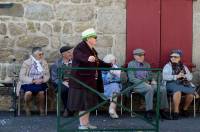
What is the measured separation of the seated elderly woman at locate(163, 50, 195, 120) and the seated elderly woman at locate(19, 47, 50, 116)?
2.27m

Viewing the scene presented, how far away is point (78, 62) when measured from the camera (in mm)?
8789

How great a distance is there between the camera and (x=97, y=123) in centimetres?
996

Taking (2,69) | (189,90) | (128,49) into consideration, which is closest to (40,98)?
(2,69)

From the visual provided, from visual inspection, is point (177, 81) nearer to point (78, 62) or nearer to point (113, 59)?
point (113, 59)

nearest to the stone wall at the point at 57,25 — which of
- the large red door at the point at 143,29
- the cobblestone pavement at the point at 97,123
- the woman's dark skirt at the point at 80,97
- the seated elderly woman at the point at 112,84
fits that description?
the large red door at the point at 143,29

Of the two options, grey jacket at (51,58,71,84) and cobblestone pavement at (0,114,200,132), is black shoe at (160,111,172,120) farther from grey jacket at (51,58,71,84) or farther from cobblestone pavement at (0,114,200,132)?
grey jacket at (51,58,71,84)

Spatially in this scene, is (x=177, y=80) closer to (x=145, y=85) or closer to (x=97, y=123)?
(x=145, y=85)

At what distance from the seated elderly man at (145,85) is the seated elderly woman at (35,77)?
5.28 ft

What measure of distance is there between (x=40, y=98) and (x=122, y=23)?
2162mm

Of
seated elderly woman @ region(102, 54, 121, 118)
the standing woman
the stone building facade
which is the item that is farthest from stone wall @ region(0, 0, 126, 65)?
the standing woman

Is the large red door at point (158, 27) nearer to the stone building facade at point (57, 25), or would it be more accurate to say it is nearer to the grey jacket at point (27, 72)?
the stone building facade at point (57, 25)

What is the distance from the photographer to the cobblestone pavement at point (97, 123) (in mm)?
9469

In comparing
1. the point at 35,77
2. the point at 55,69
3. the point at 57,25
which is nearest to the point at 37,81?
the point at 35,77

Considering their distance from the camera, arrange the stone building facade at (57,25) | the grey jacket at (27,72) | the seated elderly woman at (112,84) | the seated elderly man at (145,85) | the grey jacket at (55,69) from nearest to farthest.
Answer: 1. the seated elderly man at (145,85)
2. the seated elderly woman at (112,84)
3. the grey jacket at (27,72)
4. the grey jacket at (55,69)
5. the stone building facade at (57,25)
